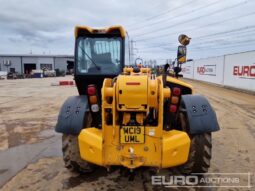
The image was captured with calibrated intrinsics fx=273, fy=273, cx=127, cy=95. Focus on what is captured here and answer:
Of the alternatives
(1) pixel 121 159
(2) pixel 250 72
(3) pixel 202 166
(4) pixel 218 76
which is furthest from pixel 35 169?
(4) pixel 218 76

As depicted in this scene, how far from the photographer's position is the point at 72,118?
4.14 m

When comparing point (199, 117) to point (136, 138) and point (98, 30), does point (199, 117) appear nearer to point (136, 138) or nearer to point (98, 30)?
point (136, 138)

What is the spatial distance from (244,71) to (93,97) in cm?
1662

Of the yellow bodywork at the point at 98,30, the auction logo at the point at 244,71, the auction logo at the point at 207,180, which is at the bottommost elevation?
the auction logo at the point at 207,180

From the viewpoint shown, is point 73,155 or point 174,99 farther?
point 73,155

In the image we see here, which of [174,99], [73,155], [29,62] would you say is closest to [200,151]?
[174,99]

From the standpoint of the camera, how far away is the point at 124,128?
3.56 metres

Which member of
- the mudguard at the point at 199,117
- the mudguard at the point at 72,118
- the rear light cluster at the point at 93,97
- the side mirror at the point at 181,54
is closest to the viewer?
the rear light cluster at the point at 93,97

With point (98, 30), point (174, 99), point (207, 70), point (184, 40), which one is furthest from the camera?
point (207, 70)

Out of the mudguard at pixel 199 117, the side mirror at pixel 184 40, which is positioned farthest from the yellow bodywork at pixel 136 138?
the side mirror at pixel 184 40

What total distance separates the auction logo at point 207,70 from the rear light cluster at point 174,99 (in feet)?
76.7

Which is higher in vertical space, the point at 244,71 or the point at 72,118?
the point at 244,71

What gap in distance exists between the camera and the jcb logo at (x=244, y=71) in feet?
55.8

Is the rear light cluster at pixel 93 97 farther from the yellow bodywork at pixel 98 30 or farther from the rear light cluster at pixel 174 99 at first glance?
the yellow bodywork at pixel 98 30
